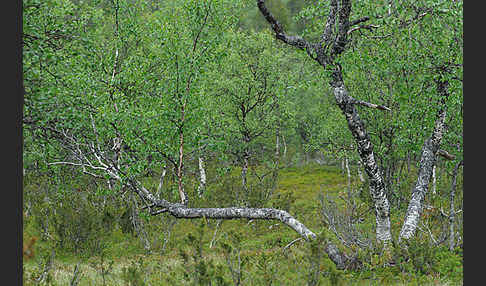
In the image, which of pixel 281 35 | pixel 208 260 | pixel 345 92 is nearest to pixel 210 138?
pixel 208 260

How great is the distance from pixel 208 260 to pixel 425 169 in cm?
664

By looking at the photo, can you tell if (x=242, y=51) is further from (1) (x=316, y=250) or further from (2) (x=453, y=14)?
(1) (x=316, y=250)

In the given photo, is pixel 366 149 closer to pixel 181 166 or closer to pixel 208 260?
pixel 181 166

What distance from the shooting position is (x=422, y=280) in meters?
7.27

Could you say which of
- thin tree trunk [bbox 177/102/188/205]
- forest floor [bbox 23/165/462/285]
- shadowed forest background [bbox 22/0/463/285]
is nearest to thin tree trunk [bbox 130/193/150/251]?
A: shadowed forest background [bbox 22/0/463/285]

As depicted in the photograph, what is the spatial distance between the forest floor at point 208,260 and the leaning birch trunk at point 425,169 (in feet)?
6.61

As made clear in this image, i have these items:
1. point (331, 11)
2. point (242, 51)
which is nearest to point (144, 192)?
point (331, 11)

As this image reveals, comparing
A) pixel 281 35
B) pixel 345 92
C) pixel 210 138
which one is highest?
pixel 281 35

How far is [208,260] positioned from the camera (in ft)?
34.2

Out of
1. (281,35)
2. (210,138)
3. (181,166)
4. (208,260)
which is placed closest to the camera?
(281,35)

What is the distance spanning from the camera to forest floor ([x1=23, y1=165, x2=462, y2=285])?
18.2 ft

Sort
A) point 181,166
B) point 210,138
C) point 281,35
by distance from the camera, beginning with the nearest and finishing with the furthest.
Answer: point 281,35, point 181,166, point 210,138

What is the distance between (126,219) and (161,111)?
6242mm

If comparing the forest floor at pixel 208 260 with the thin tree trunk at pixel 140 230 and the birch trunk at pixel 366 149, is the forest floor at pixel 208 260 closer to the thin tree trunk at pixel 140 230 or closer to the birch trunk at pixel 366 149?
the thin tree trunk at pixel 140 230
